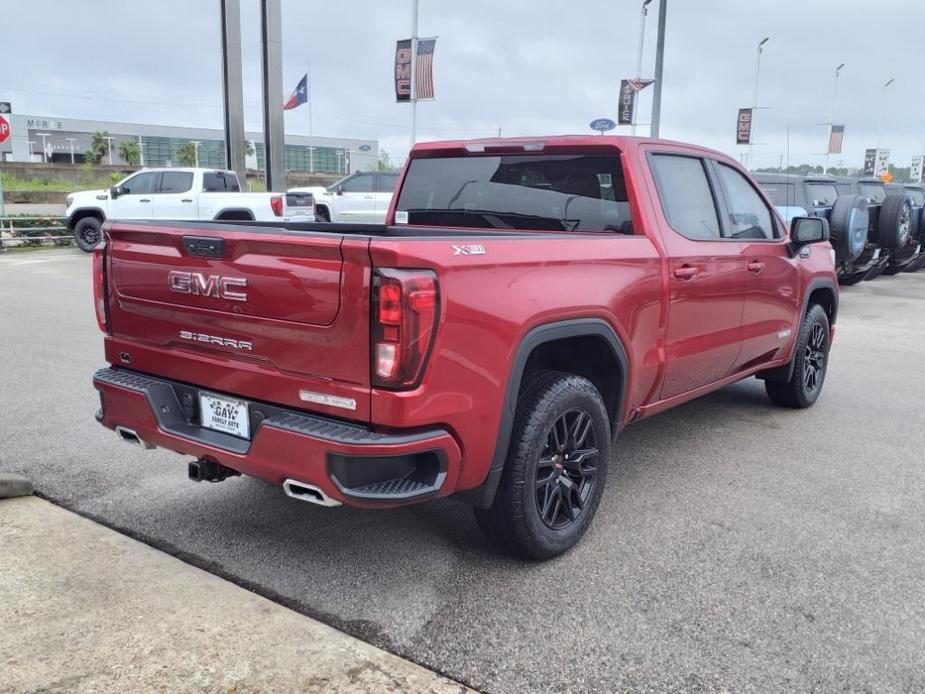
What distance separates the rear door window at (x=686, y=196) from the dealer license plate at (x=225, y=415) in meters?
2.32

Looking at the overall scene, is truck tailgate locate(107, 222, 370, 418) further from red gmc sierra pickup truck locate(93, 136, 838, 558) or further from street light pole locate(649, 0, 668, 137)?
street light pole locate(649, 0, 668, 137)

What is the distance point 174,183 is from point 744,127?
32589 mm

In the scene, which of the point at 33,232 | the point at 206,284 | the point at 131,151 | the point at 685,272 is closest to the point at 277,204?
the point at 33,232

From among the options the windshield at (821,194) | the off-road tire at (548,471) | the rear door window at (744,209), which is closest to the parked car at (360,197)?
the windshield at (821,194)

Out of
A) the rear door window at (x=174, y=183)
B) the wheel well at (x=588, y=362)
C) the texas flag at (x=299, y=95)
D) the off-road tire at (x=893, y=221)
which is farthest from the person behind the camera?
the texas flag at (x=299, y=95)

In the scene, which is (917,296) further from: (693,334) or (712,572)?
(712,572)

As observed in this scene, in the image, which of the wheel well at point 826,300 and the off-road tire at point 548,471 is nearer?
the off-road tire at point 548,471

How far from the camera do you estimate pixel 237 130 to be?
21.1 meters

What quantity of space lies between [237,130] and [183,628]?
20049 millimetres

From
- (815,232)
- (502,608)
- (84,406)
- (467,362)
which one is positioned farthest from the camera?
(84,406)

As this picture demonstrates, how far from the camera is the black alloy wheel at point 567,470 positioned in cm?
344

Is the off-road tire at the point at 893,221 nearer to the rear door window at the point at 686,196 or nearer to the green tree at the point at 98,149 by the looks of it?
the rear door window at the point at 686,196

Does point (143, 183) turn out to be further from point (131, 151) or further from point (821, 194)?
point (131, 151)

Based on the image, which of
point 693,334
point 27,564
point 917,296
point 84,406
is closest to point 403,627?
point 27,564
